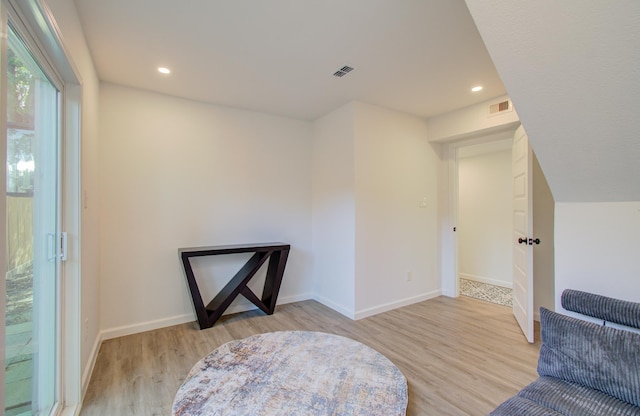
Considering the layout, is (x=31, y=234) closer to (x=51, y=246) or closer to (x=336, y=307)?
(x=51, y=246)

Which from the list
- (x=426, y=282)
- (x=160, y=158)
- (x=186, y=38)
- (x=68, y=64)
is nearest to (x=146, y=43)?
(x=186, y=38)

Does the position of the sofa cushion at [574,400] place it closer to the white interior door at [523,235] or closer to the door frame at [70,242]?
the white interior door at [523,235]

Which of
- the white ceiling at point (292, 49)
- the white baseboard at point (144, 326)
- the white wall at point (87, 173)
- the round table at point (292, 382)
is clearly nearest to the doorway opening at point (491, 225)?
the white ceiling at point (292, 49)

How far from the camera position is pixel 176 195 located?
311 cm

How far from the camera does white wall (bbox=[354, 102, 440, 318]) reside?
10.9ft

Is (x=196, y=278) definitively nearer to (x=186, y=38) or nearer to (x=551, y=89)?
(x=186, y=38)

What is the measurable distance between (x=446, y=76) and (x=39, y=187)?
3122 millimetres

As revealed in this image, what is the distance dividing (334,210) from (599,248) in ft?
7.91

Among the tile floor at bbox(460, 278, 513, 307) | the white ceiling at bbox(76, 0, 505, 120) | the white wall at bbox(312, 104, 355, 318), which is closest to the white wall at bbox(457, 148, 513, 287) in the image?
the tile floor at bbox(460, 278, 513, 307)

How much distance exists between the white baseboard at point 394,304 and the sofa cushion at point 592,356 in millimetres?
1959

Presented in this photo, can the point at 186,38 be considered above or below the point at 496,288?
above

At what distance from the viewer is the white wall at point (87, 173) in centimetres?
164

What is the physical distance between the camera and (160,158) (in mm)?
3025

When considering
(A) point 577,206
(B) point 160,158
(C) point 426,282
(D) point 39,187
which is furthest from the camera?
(C) point 426,282
